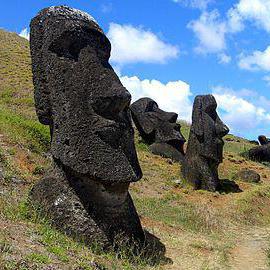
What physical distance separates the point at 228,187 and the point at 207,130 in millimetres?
2116

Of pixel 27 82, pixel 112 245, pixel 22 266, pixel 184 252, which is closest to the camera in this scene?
pixel 22 266

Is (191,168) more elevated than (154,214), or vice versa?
(191,168)

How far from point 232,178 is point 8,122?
8.84 m

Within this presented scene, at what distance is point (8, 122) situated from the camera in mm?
16359

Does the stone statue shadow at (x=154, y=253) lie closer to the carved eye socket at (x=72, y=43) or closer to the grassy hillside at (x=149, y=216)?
the grassy hillside at (x=149, y=216)

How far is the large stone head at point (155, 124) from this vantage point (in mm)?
22448

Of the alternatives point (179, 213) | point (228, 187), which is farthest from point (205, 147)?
point (179, 213)

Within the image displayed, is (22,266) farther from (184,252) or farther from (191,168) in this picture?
(191,168)

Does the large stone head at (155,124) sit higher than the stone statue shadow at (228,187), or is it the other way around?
the large stone head at (155,124)

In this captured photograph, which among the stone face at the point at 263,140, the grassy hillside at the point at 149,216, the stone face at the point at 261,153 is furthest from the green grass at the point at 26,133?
the stone face at the point at 263,140

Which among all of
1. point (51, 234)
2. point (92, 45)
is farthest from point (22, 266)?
point (92, 45)

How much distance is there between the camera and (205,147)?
17438 millimetres

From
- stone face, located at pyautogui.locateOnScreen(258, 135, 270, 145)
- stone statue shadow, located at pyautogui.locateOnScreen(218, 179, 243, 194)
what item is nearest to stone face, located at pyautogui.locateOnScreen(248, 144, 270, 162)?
stone face, located at pyautogui.locateOnScreen(258, 135, 270, 145)

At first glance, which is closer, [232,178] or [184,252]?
[184,252]
